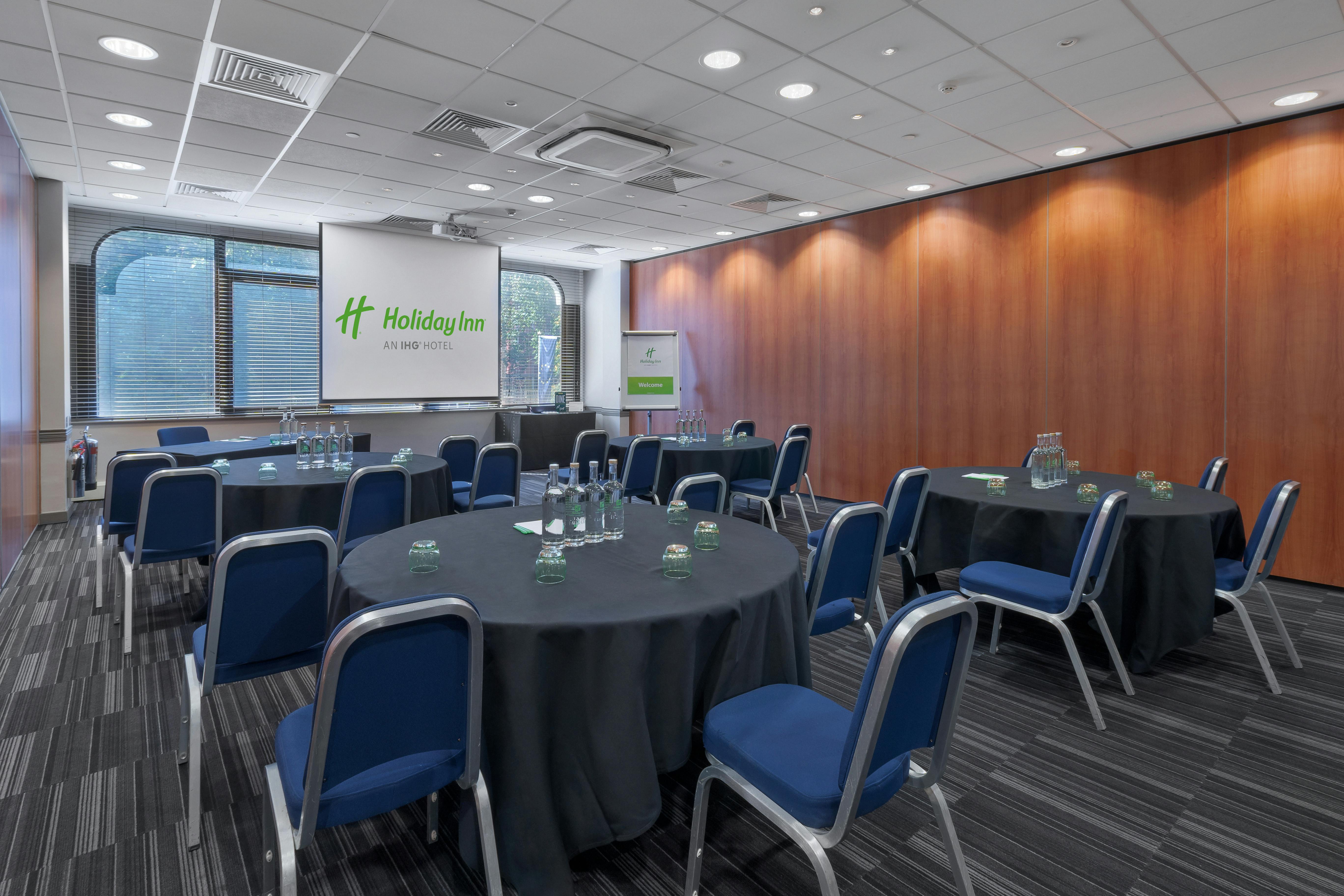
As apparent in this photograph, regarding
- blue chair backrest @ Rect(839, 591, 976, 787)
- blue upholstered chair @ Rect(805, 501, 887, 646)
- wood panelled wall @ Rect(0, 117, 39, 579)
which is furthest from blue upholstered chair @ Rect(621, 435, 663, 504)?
blue chair backrest @ Rect(839, 591, 976, 787)

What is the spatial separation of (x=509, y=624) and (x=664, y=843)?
988mm

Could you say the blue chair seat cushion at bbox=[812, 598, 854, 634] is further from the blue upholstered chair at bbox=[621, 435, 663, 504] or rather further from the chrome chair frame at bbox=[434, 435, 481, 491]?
the chrome chair frame at bbox=[434, 435, 481, 491]

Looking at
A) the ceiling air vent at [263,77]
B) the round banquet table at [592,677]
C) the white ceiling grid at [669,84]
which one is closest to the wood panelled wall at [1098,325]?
the white ceiling grid at [669,84]

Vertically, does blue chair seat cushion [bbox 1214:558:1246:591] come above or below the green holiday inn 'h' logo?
below

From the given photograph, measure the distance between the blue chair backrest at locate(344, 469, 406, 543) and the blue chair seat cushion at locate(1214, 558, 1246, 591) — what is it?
4202 millimetres

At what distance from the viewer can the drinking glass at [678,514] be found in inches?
118

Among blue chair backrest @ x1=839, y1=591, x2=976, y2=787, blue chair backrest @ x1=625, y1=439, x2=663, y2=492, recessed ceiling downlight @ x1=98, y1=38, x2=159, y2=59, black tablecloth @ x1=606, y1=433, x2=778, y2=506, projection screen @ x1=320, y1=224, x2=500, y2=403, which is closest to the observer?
blue chair backrest @ x1=839, y1=591, x2=976, y2=787

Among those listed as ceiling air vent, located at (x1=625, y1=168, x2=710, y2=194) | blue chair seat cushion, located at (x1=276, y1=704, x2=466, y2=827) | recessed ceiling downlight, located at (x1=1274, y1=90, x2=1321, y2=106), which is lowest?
blue chair seat cushion, located at (x1=276, y1=704, x2=466, y2=827)

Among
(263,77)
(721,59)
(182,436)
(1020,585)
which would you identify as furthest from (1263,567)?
(182,436)

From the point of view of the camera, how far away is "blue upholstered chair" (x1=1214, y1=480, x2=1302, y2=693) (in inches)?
127

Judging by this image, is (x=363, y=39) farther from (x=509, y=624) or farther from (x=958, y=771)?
(x=958, y=771)

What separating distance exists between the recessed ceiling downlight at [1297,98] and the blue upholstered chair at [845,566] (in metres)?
4.56

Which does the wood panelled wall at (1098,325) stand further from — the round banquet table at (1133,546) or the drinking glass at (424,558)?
the drinking glass at (424,558)

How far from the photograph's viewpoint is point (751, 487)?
6164 mm
